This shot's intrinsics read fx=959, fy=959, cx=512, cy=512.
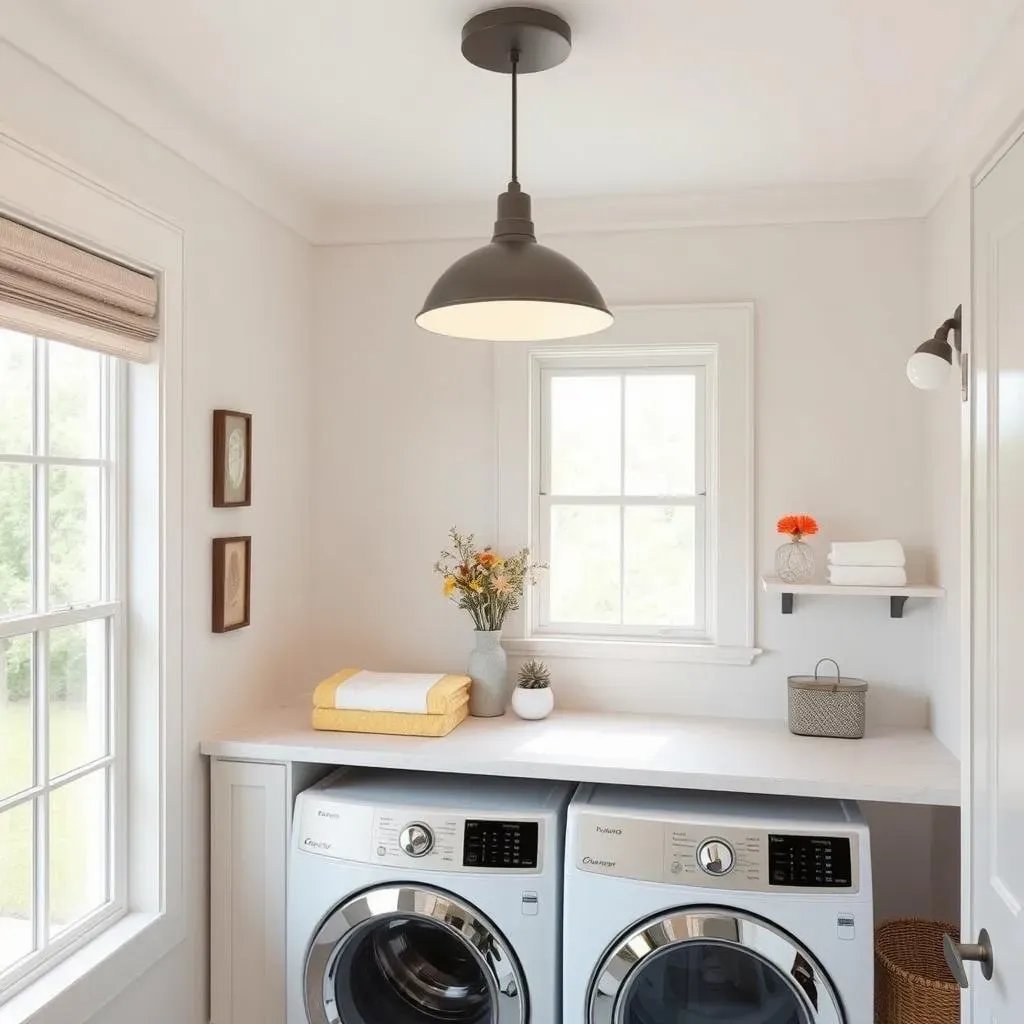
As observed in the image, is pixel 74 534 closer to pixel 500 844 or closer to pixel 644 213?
pixel 500 844

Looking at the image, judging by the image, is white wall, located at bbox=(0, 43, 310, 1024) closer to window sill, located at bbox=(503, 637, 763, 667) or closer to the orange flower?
window sill, located at bbox=(503, 637, 763, 667)

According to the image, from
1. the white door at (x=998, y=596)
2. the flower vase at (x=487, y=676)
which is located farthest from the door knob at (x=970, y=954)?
the flower vase at (x=487, y=676)

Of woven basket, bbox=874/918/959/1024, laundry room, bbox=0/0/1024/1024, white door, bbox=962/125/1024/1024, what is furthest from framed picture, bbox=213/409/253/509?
woven basket, bbox=874/918/959/1024

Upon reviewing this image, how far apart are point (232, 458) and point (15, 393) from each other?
743 mm

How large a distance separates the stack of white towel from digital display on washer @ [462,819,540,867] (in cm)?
114

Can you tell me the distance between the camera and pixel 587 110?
2.32m

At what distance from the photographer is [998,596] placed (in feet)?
4.81

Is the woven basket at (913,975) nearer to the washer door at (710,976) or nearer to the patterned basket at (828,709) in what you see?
the washer door at (710,976)

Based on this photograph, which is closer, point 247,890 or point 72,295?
point 72,295

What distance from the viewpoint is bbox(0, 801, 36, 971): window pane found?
1.99m

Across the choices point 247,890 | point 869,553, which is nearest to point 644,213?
point 869,553

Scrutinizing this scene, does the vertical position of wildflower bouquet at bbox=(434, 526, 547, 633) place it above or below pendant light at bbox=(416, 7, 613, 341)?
below

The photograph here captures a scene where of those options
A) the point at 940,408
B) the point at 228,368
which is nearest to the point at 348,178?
the point at 228,368

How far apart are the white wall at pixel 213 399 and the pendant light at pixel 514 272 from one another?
83cm
